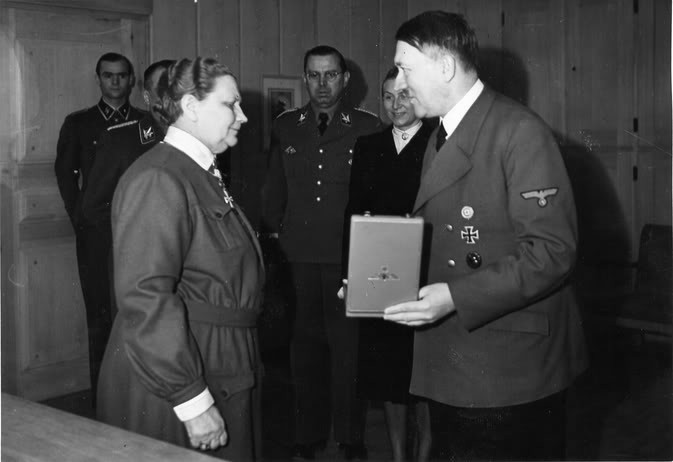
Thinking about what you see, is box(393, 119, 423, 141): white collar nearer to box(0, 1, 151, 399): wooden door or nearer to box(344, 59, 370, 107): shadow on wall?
box(0, 1, 151, 399): wooden door

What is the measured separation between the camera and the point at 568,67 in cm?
573

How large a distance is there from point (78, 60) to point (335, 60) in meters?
1.52

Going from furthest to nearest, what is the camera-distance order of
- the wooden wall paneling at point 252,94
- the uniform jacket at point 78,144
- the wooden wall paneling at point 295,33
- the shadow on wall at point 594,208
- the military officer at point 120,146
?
the shadow on wall at point 594,208
the wooden wall paneling at point 295,33
the wooden wall paneling at point 252,94
the uniform jacket at point 78,144
the military officer at point 120,146

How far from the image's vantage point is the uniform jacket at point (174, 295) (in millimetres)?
1683

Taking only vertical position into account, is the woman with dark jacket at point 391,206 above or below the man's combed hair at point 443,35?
below

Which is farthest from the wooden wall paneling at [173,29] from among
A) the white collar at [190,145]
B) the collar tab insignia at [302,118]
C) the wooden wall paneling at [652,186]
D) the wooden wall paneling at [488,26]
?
the wooden wall paneling at [652,186]

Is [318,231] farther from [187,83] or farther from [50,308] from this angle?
[187,83]

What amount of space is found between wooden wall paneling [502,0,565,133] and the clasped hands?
4378mm

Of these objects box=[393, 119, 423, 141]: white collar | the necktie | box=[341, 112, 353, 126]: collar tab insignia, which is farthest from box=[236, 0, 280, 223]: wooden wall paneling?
the necktie

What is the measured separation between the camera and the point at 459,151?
5.78ft

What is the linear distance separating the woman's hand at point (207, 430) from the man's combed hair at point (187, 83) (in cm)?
72

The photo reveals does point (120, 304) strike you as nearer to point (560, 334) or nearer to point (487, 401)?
point (487, 401)

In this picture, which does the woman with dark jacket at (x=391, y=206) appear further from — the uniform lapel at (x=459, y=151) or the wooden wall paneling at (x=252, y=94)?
the wooden wall paneling at (x=252, y=94)

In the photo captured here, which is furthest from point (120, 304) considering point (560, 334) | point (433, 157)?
point (560, 334)
